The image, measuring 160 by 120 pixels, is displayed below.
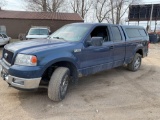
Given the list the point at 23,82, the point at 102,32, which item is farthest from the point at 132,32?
the point at 23,82

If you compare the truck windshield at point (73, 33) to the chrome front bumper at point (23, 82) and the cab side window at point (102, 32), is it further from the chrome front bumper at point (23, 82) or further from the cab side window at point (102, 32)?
the chrome front bumper at point (23, 82)

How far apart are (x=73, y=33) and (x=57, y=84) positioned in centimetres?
169

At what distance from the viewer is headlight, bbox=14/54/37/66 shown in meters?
3.66

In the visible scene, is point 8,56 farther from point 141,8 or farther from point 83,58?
point 141,8

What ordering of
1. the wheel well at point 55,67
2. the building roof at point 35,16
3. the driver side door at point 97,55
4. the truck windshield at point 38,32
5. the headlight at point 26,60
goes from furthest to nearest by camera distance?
the building roof at point 35,16
the truck windshield at point 38,32
the driver side door at point 97,55
the wheel well at point 55,67
the headlight at point 26,60

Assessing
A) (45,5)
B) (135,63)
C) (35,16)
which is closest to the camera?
(135,63)

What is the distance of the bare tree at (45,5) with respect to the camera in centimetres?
3938

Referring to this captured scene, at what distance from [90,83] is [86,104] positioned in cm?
153

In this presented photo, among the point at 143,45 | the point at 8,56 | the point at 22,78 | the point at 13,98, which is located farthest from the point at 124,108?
the point at 143,45

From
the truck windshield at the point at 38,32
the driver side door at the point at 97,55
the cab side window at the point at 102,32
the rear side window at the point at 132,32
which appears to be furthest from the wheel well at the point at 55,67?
the truck windshield at the point at 38,32

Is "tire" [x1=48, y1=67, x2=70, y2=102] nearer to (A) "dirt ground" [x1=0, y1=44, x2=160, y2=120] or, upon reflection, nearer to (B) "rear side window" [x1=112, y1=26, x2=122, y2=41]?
(A) "dirt ground" [x1=0, y1=44, x2=160, y2=120]

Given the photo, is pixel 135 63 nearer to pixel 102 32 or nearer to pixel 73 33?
pixel 102 32

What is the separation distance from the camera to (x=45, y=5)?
129 feet

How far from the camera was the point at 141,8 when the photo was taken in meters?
35.1
